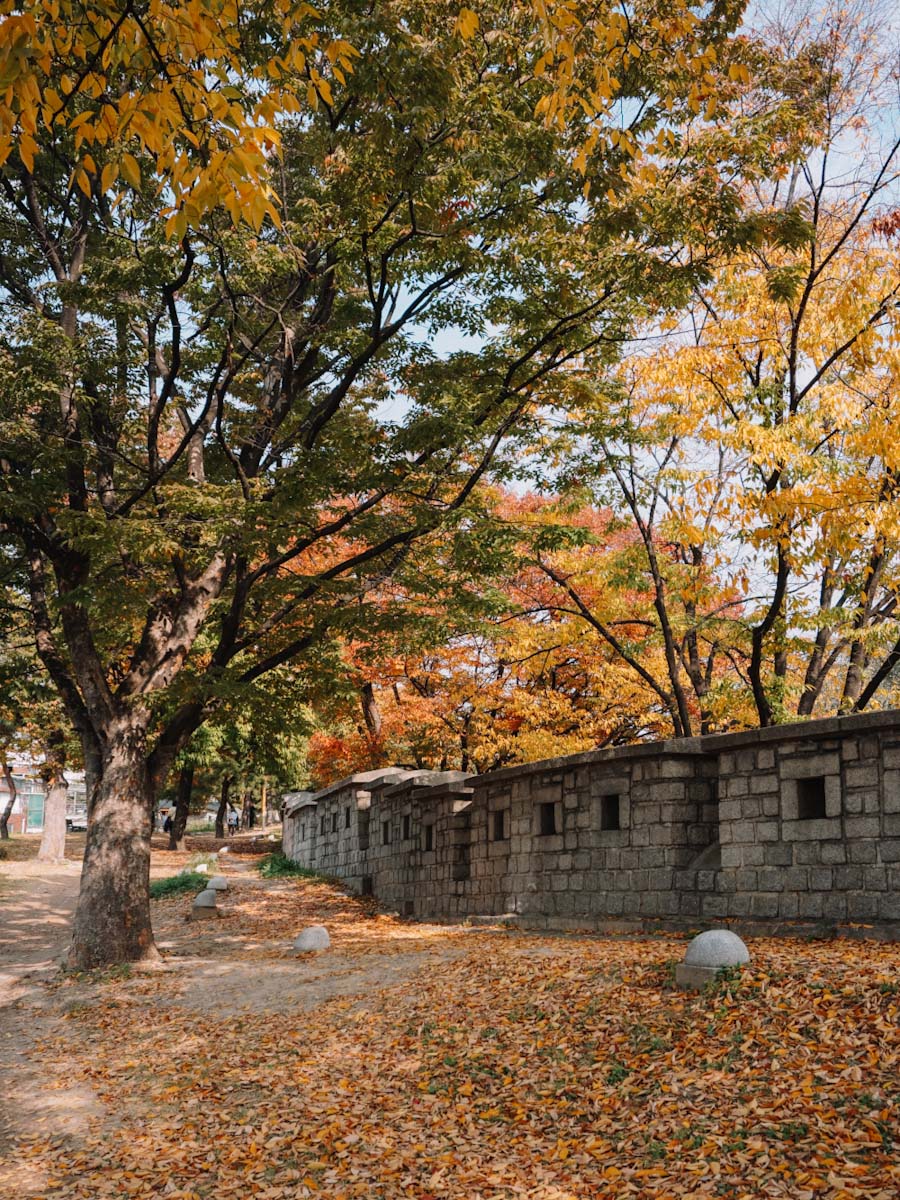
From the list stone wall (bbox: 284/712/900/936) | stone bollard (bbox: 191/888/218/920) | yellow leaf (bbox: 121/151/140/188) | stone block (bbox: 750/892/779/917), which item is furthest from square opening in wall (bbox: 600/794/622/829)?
yellow leaf (bbox: 121/151/140/188)

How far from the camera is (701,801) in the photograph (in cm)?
1009

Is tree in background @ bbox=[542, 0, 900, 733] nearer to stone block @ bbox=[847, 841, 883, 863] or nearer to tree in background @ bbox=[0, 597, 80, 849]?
stone block @ bbox=[847, 841, 883, 863]

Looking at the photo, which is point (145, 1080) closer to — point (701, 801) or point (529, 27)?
point (701, 801)

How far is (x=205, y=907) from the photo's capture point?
16422 millimetres

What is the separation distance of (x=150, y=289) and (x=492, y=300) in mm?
3593

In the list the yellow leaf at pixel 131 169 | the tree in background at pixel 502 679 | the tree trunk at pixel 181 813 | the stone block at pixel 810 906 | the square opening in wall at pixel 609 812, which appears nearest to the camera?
the yellow leaf at pixel 131 169

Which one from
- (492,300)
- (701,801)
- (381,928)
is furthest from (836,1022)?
(381,928)

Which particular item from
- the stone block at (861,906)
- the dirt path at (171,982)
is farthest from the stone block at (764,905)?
the dirt path at (171,982)

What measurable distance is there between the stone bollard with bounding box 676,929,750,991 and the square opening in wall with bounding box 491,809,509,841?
6.46 m

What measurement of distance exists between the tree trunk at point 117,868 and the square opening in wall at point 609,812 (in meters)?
5.40

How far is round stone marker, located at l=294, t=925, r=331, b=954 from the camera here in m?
11.9

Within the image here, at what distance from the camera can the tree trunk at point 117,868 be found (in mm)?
11250

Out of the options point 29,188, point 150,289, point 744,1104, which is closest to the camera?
point 744,1104

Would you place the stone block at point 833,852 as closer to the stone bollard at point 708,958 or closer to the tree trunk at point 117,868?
the stone bollard at point 708,958
